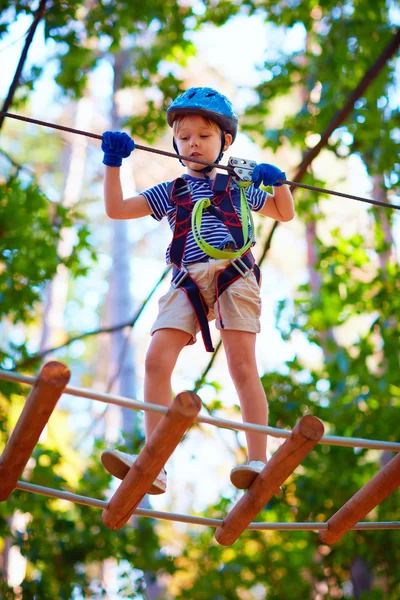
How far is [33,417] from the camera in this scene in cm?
288

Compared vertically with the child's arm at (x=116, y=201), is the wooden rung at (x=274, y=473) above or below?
below

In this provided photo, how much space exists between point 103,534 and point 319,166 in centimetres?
990

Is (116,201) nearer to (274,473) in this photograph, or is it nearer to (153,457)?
(153,457)

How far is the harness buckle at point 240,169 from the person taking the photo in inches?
148

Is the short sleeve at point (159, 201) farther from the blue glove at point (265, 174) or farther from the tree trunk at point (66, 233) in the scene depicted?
the tree trunk at point (66, 233)

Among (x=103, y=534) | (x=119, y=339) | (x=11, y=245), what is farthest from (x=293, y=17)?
(x=119, y=339)

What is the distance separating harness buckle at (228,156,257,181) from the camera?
375 centimetres

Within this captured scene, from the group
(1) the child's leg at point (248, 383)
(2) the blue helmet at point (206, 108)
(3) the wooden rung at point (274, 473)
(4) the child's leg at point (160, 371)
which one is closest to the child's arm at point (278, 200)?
(2) the blue helmet at point (206, 108)

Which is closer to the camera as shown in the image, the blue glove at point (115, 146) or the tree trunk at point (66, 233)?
the blue glove at point (115, 146)

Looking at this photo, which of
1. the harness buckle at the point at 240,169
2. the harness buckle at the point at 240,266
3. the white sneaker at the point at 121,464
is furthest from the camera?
the harness buckle at the point at 240,169

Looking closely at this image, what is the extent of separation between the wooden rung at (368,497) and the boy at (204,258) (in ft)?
1.42

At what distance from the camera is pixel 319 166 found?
15.7 m

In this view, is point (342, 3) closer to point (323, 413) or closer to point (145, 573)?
point (323, 413)

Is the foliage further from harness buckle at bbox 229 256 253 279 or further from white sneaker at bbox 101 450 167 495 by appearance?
white sneaker at bbox 101 450 167 495
